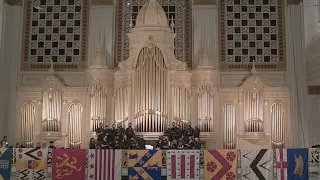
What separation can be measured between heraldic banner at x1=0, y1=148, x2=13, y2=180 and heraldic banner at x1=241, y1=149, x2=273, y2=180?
7.09 m

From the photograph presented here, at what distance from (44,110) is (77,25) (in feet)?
12.4

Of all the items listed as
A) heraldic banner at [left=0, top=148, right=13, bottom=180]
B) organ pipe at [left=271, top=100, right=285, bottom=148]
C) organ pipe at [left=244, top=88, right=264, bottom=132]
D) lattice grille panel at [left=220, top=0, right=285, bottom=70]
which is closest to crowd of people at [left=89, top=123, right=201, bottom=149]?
organ pipe at [left=244, top=88, right=264, bottom=132]

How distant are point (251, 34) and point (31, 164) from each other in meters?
10.1

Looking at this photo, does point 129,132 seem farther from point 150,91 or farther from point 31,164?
point 31,164

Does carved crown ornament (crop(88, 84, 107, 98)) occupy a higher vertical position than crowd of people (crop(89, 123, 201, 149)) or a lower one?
higher

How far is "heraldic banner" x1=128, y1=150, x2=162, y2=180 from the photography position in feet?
56.9

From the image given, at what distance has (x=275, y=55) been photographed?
73.4 feet

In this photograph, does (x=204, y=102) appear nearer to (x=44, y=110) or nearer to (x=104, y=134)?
(x=104, y=134)

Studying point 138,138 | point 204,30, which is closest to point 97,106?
point 138,138

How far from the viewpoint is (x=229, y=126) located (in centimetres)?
2159

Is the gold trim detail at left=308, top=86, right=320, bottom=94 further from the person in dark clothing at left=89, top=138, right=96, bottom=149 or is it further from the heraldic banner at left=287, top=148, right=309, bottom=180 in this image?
the person in dark clothing at left=89, top=138, right=96, bottom=149

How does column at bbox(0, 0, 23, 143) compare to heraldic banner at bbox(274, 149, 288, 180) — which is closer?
heraldic banner at bbox(274, 149, 288, 180)

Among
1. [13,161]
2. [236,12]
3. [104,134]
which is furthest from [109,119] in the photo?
[236,12]

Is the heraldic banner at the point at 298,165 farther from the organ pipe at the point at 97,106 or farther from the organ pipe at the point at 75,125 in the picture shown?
the organ pipe at the point at 75,125
